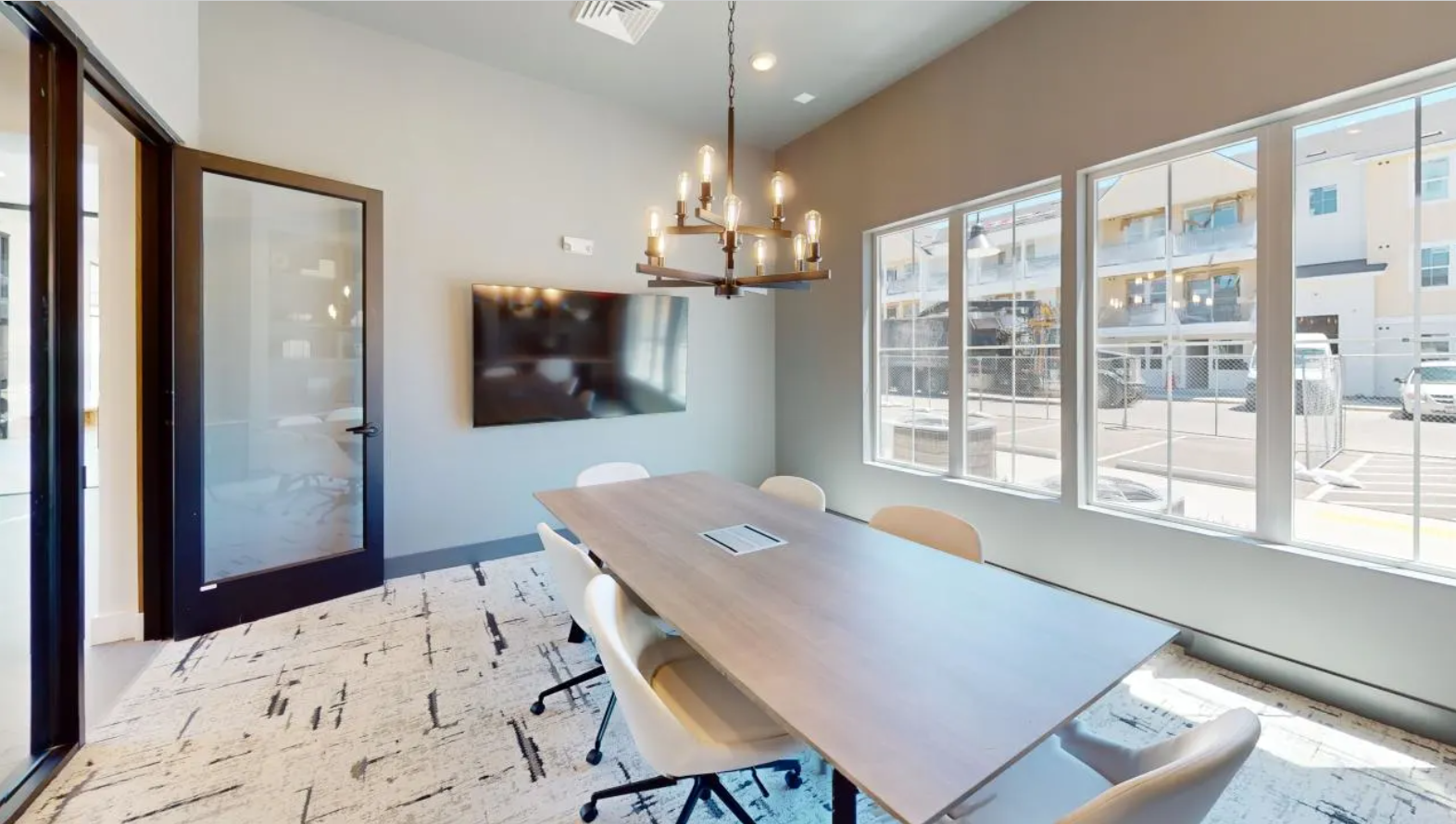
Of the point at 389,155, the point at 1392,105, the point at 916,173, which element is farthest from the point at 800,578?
the point at 389,155

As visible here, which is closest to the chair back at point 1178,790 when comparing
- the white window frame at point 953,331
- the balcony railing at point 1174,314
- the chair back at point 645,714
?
the chair back at point 645,714

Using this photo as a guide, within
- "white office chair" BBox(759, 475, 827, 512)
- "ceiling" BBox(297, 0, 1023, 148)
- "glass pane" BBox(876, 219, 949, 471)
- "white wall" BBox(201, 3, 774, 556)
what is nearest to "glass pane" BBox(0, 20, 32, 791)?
"white wall" BBox(201, 3, 774, 556)

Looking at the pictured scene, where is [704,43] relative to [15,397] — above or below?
above

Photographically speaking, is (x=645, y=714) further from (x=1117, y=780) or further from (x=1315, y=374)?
(x=1315, y=374)

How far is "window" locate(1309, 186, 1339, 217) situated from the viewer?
2.27 metres

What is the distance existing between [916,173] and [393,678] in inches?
166

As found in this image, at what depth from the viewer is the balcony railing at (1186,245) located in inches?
98.3

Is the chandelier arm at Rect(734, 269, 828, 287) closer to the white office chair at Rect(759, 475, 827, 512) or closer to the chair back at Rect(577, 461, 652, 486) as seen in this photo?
the white office chair at Rect(759, 475, 827, 512)

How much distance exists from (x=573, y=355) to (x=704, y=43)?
7.26 feet

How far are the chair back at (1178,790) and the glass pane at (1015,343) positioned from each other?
2.51 meters

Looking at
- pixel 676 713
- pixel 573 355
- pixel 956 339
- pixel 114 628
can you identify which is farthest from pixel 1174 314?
pixel 114 628

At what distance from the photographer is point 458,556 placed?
3693 mm

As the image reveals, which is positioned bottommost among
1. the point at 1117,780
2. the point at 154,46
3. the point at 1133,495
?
the point at 1117,780

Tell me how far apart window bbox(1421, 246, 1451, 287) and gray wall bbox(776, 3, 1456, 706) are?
26.7 inches
